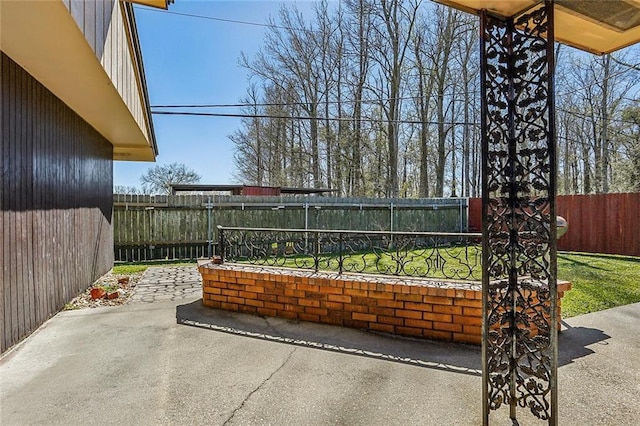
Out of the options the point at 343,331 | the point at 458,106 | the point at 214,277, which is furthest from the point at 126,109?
the point at 458,106

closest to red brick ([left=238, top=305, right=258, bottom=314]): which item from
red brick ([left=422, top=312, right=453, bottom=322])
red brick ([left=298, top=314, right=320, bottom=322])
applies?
red brick ([left=298, top=314, right=320, bottom=322])

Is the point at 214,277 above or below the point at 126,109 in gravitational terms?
below

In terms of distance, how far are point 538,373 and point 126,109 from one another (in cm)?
503

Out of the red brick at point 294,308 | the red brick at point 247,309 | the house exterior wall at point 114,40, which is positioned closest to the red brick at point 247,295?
the red brick at point 247,309

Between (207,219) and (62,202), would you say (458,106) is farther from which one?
(62,202)

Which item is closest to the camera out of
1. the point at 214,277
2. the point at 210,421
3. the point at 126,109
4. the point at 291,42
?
the point at 210,421

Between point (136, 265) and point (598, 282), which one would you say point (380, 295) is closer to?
point (598, 282)

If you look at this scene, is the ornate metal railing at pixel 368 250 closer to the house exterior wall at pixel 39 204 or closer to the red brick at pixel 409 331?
the red brick at pixel 409 331

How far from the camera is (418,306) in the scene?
318 centimetres

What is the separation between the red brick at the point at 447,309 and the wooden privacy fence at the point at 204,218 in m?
6.93

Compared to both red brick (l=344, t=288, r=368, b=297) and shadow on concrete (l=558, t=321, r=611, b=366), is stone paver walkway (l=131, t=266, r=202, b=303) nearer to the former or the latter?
red brick (l=344, t=288, r=368, b=297)

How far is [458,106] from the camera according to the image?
1892 centimetres

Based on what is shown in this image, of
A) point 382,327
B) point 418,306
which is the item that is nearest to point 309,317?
point 382,327

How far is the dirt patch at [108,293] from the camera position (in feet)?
15.0
